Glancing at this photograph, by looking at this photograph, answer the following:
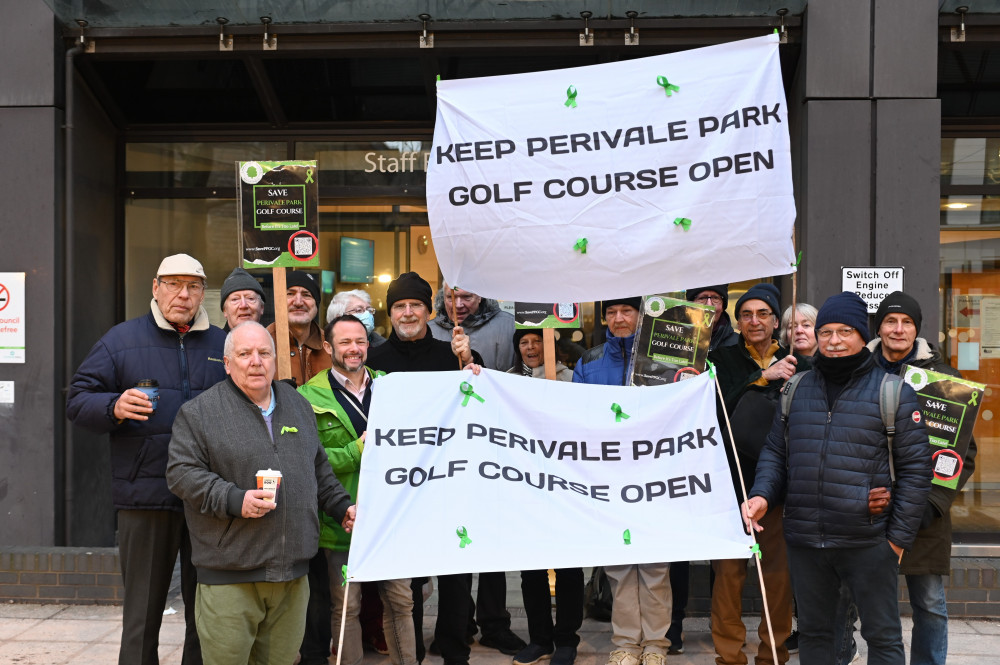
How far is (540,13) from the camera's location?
6.82 m

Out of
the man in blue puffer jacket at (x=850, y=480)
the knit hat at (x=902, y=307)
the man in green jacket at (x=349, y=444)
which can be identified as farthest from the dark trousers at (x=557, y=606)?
the knit hat at (x=902, y=307)

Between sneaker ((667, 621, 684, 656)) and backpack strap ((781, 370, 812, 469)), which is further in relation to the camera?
sneaker ((667, 621, 684, 656))

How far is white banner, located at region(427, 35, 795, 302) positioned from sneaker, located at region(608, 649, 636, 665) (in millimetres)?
2003

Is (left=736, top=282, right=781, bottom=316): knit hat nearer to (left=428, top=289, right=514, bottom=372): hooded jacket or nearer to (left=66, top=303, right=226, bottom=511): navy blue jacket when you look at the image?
(left=428, top=289, right=514, bottom=372): hooded jacket

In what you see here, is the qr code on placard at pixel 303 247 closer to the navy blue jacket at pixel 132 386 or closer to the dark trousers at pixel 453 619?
the navy blue jacket at pixel 132 386

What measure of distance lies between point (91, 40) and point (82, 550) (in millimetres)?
3784

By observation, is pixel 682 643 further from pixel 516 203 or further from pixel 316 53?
pixel 316 53

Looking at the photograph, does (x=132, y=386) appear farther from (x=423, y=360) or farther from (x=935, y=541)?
(x=935, y=541)

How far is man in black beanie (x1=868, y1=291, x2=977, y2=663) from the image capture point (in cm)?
436

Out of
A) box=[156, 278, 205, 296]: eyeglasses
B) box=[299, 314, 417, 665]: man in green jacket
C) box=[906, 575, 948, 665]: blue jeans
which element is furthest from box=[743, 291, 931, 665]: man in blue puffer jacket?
box=[156, 278, 205, 296]: eyeglasses

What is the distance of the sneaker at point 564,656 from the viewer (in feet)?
17.2

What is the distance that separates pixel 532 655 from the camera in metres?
5.31

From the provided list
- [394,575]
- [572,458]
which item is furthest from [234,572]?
[572,458]

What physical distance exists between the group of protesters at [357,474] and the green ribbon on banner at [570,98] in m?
1.23
